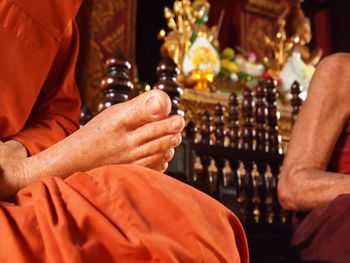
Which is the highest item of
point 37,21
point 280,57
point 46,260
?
point 37,21

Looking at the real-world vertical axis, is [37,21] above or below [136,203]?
above

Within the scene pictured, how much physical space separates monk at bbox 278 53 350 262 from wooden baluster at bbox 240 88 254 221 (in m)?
0.26

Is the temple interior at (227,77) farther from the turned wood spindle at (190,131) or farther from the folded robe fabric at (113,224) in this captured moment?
the folded robe fabric at (113,224)

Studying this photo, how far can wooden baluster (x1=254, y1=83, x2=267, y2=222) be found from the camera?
1.39 m

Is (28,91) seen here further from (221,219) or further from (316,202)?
(316,202)

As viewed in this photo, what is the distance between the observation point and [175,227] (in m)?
0.40

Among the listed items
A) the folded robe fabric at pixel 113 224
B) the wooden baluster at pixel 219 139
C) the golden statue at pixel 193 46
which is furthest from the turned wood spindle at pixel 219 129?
the golden statue at pixel 193 46

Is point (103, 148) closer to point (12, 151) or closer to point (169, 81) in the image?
point (12, 151)

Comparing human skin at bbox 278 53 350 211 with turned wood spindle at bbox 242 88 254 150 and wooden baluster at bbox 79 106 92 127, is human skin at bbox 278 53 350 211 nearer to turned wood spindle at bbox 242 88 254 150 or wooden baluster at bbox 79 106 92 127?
turned wood spindle at bbox 242 88 254 150

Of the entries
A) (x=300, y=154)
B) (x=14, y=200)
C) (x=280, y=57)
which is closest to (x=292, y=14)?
(x=280, y=57)

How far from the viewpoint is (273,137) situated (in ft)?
4.92

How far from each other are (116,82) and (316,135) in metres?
0.45

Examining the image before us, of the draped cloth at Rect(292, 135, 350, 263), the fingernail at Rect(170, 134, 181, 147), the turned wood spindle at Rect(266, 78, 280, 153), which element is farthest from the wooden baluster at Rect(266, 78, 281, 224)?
the fingernail at Rect(170, 134, 181, 147)

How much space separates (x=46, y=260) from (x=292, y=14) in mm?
3793
